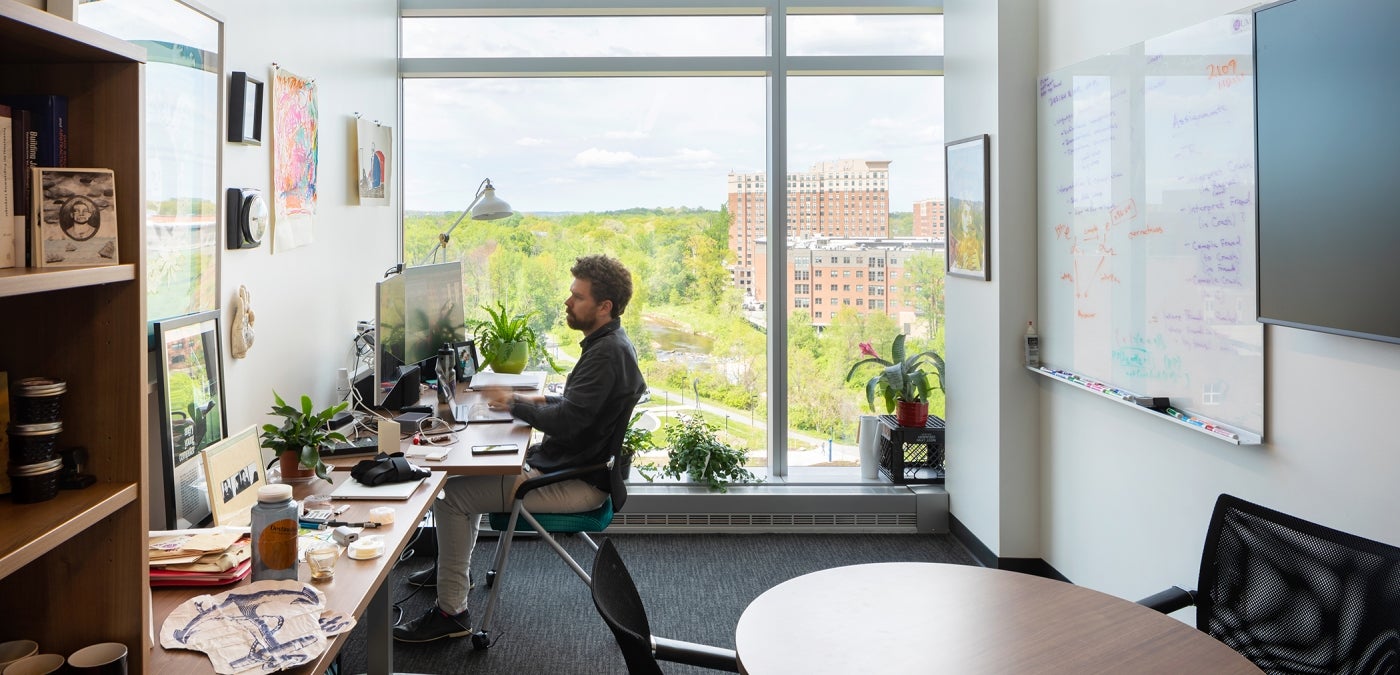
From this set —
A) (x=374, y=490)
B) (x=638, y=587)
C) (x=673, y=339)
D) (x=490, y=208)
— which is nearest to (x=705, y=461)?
(x=673, y=339)

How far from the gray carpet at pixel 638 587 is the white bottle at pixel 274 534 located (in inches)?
53.4

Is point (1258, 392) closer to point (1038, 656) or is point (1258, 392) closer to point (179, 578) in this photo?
point (1038, 656)

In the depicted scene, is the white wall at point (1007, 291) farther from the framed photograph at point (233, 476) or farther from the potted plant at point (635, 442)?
the framed photograph at point (233, 476)

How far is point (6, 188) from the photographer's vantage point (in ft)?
3.62

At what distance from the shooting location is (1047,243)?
3.51m

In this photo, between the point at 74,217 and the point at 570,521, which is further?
the point at 570,521

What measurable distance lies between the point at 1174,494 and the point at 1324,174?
1.12m

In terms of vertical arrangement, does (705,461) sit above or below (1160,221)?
below

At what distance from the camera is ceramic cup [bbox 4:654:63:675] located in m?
1.14

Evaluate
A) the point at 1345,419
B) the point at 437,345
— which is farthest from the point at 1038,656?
the point at 437,345

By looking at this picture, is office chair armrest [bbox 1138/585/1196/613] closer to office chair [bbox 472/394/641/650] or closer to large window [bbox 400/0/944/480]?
office chair [bbox 472/394/641/650]

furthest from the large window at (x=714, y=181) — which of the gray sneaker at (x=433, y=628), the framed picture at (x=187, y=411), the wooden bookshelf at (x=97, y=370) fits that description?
the wooden bookshelf at (x=97, y=370)

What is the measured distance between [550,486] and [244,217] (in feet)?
4.21

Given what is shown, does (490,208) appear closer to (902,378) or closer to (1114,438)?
(902,378)
